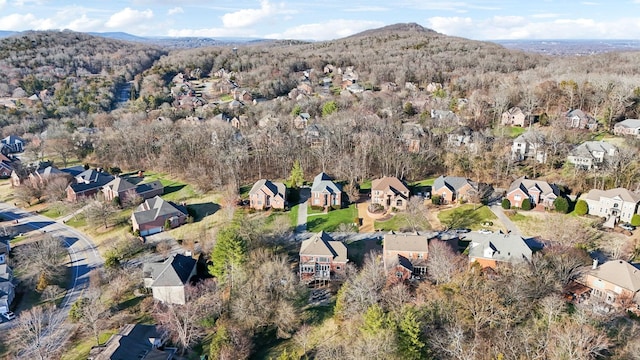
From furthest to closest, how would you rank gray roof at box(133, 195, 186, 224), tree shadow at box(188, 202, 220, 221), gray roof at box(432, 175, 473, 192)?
tree shadow at box(188, 202, 220, 221), gray roof at box(432, 175, 473, 192), gray roof at box(133, 195, 186, 224)

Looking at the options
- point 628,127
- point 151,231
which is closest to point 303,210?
Answer: point 151,231

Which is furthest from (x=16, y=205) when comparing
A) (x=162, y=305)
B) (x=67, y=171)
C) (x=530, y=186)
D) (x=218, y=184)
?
(x=530, y=186)

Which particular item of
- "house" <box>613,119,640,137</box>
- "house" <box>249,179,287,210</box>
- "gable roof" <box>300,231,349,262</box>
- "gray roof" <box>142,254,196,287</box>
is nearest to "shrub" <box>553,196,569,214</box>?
"house" <box>613,119,640,137</box>

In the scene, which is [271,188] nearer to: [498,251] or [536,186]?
[498,251]

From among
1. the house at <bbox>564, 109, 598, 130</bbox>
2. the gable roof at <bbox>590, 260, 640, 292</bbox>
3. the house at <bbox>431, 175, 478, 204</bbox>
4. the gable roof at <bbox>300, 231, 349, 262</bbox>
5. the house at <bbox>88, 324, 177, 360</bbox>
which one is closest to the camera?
the house at <bbox>88, 324, 177, 360</bbox>

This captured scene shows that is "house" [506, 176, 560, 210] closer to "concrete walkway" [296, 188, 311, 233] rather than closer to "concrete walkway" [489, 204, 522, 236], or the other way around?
"concrete walkway" [489, 204, 522, 236]

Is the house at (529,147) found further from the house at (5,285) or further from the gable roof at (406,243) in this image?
the house at (5,285)

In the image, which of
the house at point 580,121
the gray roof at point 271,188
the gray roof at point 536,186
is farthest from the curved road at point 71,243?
the house at point 580,121
